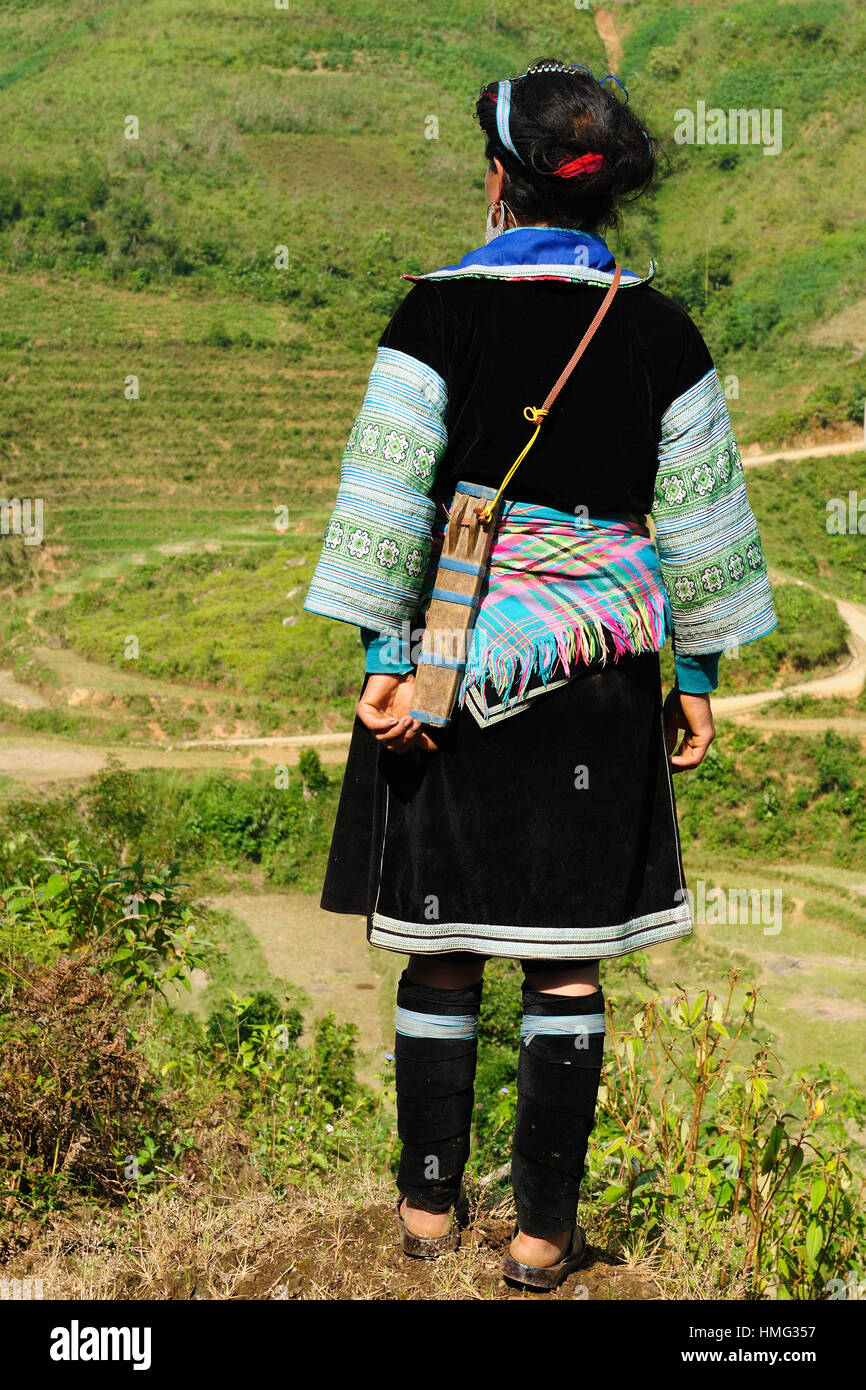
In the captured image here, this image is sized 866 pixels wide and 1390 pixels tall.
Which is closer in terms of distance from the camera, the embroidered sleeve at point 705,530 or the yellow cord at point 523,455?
the yellow cord at point 523,455

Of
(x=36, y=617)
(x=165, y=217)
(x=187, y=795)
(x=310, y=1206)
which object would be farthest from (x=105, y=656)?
(x=165, y=217)

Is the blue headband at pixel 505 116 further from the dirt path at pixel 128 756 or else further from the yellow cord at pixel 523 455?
the dirt path at pixel 128 756

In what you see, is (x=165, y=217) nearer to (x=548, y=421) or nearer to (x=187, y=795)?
(x=187, y=795)

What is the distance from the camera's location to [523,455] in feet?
6.80

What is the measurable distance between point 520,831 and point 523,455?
0.55 m

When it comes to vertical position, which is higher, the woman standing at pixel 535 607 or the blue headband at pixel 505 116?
the blue headband at pixel 505 116

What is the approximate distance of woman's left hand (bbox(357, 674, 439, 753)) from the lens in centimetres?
208

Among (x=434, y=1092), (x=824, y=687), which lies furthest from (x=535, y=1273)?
(x=824, y=687)

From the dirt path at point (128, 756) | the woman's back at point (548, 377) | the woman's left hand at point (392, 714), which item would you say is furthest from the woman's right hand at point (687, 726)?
the dirt path at point (128, 756)

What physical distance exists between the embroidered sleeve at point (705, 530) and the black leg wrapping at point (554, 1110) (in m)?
0.61

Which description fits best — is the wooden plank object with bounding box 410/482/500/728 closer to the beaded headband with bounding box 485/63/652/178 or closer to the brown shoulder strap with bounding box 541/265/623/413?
the brown shoulder strap with bounding box 541/265/623/413

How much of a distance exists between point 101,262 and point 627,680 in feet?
108

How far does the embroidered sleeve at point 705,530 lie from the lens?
2.19 m

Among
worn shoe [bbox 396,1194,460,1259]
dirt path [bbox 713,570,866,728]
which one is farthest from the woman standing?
dirt path [bbox 713,570,866,728]
